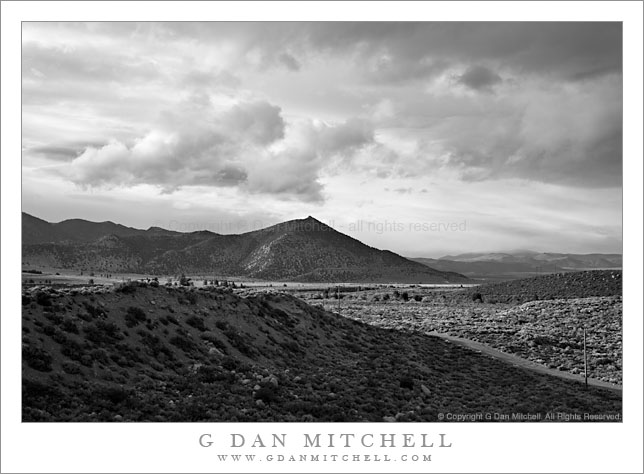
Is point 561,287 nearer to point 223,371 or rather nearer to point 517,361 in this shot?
point 517,361

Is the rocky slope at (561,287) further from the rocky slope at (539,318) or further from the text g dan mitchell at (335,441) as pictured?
the text g dan mitchell at (335,441)

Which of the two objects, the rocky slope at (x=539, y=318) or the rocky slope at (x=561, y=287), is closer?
the rocky slope at (x=539, y=318)

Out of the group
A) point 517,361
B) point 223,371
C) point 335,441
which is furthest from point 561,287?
point 335,441

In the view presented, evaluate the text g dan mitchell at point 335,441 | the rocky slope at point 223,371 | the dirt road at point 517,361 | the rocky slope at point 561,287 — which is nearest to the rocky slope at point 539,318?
the rocky slope at point 561,287

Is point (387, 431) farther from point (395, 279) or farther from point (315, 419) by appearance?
point (395, 279)

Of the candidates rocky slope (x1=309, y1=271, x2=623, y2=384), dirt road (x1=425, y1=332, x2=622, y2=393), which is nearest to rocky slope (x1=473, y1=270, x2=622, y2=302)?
rocky slope (x1=309, y1=271, x2=623, y2=384)

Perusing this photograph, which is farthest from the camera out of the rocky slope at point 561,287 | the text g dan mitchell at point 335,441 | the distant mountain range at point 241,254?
the distant mountain range at point 241,254
